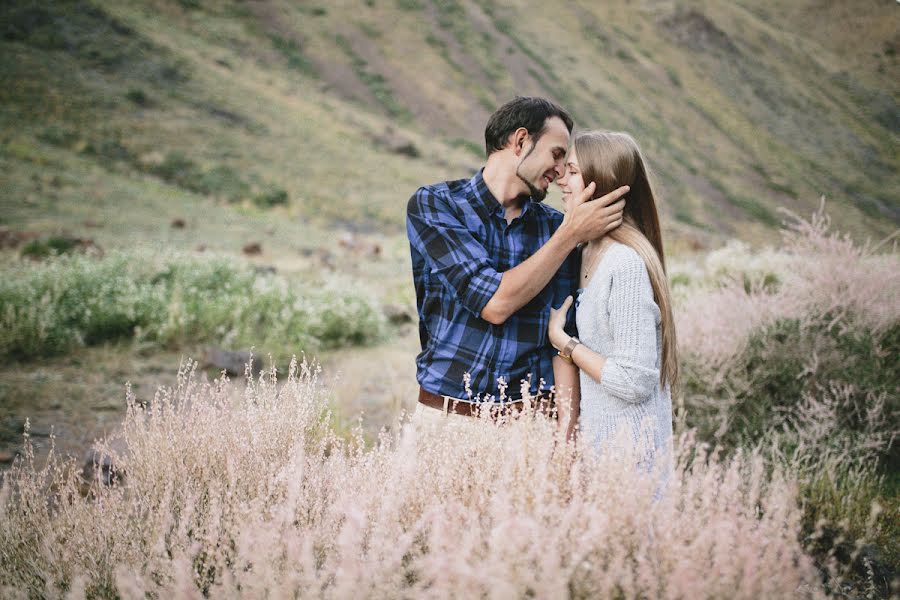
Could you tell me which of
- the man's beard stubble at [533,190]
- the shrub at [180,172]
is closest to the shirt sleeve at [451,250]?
the man's beard stubble at [533,190]

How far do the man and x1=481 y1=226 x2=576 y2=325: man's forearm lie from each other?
34 millimetres

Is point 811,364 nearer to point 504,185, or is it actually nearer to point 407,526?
point 504,185

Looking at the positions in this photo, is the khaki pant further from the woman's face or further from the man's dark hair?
the man's dark hair

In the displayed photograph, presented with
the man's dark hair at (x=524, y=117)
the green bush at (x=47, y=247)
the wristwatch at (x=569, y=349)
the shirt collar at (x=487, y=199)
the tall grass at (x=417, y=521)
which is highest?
the man's dark hair at (x=524, y=117)

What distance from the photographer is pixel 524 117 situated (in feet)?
8.81

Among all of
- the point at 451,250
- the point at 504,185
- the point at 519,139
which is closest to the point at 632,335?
the point at 451,250

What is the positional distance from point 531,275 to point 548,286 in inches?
16.2

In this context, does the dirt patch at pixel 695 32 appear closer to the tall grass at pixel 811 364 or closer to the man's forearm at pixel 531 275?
the tall grass at pixel 811 364

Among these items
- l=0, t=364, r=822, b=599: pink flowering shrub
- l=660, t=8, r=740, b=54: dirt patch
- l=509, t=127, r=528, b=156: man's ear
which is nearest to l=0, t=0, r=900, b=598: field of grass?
l=0, t=364, r=822, b=599: pink flowering shrub

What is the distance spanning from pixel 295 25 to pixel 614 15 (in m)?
35.3

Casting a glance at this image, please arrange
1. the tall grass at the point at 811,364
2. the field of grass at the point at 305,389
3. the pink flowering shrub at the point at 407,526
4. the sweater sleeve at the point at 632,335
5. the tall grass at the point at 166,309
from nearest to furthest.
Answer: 1. the pink flowering shrub at the point at 407,526
2. the field of grass at the point at 305,389
3. the sweater sleeve at the point at 632,335
4. the tall grass at the point at 811,364
5. the tall grass at the point at 166,309

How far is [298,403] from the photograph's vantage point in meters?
2.91

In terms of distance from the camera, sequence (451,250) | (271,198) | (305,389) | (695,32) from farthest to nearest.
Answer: (695,32) < (271,198) < (305,389) < (451,250)

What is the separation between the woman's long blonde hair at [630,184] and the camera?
2.49 m
